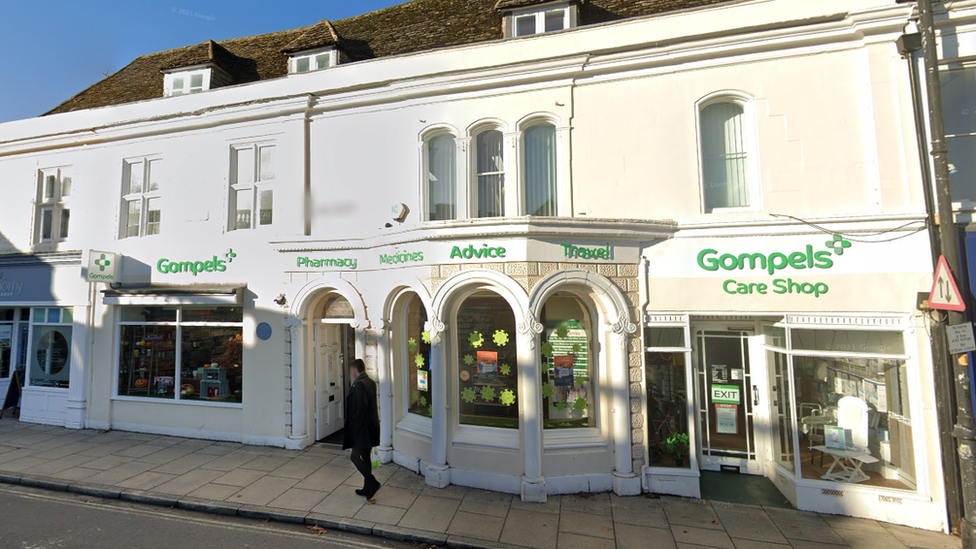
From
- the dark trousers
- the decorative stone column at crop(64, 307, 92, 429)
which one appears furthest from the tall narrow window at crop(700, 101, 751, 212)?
the decorative stone column at crop(64, 307, 92, 429)

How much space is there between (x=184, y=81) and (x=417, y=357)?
9451mm

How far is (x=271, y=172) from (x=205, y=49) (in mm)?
4700

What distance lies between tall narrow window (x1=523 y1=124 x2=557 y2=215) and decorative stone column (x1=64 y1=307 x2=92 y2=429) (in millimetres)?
10552

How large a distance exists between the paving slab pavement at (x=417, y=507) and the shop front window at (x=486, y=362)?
47.7 inches

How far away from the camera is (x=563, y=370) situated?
738cm

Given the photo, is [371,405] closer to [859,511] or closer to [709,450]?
[709,450]

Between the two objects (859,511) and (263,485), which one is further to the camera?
(263,485)

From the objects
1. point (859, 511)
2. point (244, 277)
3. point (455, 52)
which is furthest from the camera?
point (244, 277)

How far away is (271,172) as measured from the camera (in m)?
9.55

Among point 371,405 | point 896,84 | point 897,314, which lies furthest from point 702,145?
point 371,405

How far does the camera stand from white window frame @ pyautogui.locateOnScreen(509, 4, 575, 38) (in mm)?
8695

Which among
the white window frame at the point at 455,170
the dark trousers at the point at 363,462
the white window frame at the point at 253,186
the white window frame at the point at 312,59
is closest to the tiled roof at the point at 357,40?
the white window frame at the point at 312,59

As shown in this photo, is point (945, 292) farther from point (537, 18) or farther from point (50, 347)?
point (50, 347)

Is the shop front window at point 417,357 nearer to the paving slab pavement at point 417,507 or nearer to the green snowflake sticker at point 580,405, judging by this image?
the paving slab pavement at point 417,507
